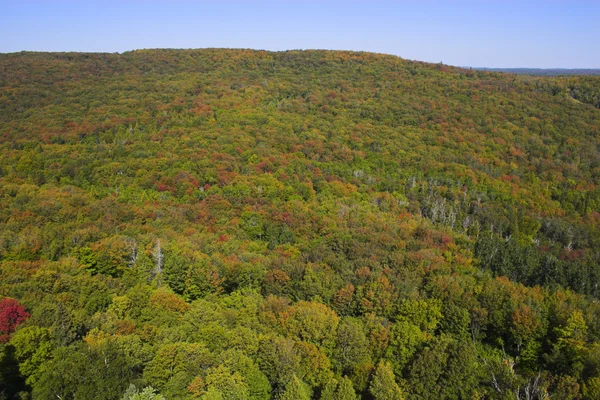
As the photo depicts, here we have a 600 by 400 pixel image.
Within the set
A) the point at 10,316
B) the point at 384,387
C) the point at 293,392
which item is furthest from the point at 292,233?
the point at 293,392

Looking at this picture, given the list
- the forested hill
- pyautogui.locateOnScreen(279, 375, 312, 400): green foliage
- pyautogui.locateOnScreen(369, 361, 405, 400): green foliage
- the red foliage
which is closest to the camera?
pyautogui.locateOnScreen(279, 375, 312, 400): green foliage

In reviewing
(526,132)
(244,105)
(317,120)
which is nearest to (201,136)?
(244,105)

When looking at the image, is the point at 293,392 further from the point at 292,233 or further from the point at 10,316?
the point at 292,233

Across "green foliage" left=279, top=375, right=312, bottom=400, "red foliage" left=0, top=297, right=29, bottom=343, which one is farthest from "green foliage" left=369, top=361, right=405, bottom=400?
"red foliage" left=0, top=297, right=29, bottom=343

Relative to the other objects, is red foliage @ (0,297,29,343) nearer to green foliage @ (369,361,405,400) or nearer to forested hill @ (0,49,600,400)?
forested hill @ (0,49,600,400)

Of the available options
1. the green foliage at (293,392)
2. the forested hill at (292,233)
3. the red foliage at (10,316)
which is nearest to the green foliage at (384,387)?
the forested hill at (292,233)

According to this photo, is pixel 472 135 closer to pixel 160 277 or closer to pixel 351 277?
pixel 351 277

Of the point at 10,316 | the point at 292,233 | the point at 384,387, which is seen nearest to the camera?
the point at 384,387

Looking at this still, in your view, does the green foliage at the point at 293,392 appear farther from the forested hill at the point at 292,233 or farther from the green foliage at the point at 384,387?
Result: the green foliage at the point at 384,387
